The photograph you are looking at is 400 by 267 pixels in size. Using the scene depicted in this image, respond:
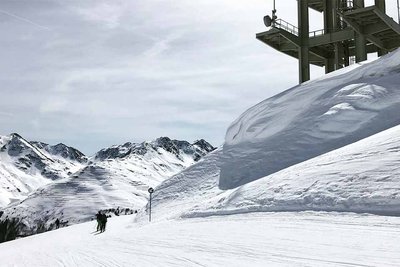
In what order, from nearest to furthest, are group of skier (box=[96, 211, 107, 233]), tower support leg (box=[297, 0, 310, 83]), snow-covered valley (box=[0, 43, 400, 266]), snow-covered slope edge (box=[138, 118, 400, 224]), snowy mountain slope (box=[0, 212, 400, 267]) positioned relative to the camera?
snowy mountain slope (box=[0, 212, 400, 267])
snow-covered valley (box=[0, 43, 400, 266])
snow-covered slope edge (box=[138, 118, 400, 224])
group of skier (box=[96, 211, 107, 233])
tower support leg (box=[297, 0, 310, 83])

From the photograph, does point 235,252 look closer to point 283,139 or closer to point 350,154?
point 350,154

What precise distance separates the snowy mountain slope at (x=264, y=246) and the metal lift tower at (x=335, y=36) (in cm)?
2769

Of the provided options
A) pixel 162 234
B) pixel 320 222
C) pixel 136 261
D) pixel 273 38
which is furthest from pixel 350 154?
pixel 273 38

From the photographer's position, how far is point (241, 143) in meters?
30.1

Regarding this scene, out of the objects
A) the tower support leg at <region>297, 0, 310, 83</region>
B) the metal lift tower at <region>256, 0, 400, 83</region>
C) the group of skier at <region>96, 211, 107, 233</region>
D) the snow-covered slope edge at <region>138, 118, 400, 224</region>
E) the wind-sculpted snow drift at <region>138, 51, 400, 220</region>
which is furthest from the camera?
the tower support leg at <region>297, 0, 310, 83</region>

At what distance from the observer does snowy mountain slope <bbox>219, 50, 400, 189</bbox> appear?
2409 cm

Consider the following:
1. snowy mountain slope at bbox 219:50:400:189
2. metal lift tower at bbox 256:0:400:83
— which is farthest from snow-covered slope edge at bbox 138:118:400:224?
metal lift tower at bbox 256:0:400:83

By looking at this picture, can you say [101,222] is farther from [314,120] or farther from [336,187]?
[336,187]

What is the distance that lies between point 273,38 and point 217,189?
77.0 feet

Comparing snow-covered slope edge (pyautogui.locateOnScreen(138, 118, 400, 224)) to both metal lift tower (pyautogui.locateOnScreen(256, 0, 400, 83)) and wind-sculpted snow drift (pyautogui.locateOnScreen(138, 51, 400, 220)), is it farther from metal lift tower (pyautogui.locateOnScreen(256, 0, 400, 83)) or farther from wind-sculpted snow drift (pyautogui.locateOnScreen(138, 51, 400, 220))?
metal lift tower (pyautogui.locateOnScreen(256, 0, 400, 83))

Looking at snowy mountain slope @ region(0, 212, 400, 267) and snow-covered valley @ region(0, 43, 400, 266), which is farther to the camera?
snow-covered valley @ region(0, 43, 400, 266)

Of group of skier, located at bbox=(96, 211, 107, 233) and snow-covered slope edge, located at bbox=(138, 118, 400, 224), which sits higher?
snow-covered slope edge, located at bbox=(138, 118, 400, 224)

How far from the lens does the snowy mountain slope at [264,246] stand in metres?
9.03

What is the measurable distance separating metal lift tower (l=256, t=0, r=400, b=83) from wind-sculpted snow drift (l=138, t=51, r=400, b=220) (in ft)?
28.0
